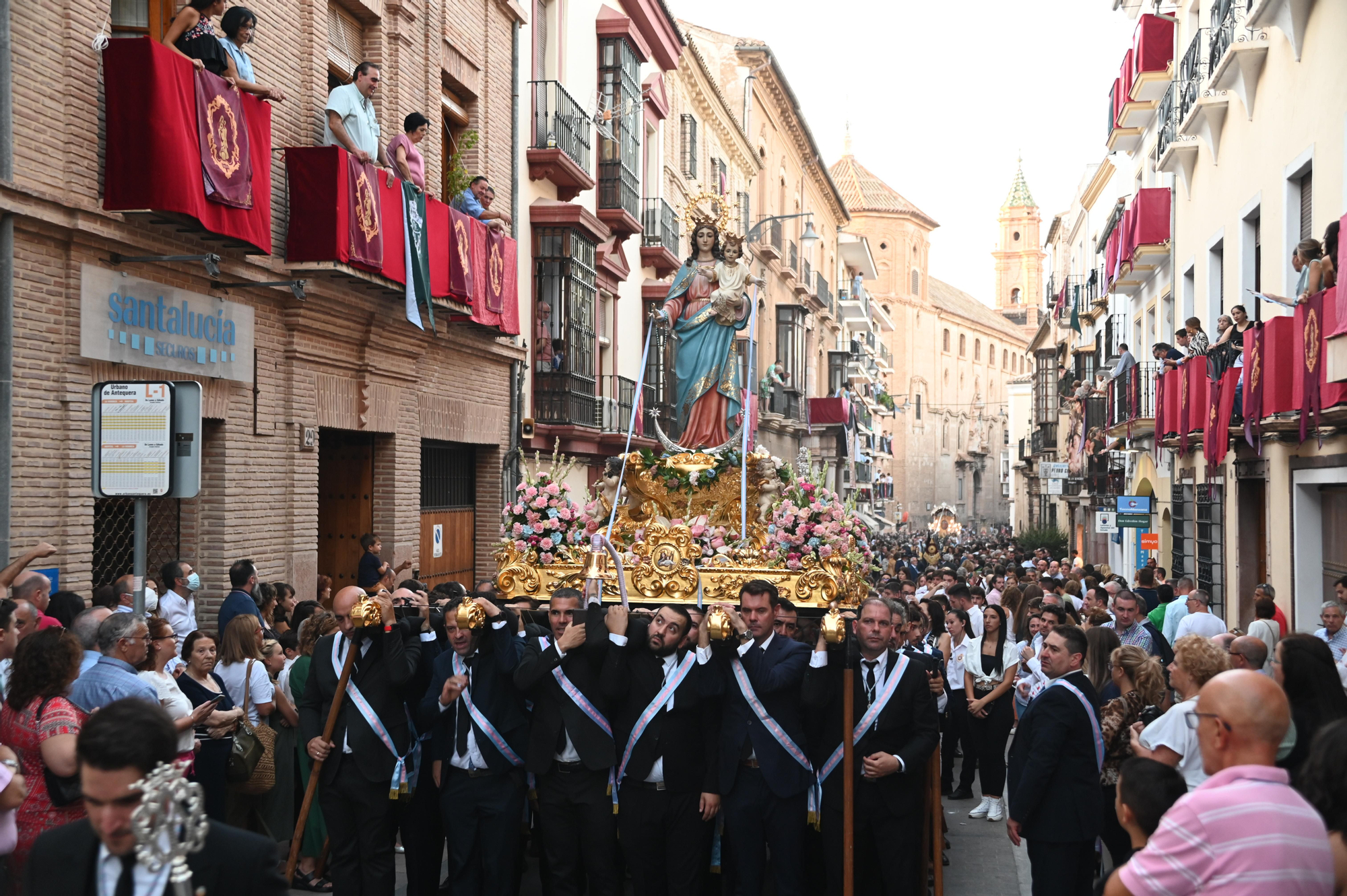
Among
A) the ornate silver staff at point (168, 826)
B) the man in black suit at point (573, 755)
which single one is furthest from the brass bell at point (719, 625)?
the ornate silver staff at point (168, 826)

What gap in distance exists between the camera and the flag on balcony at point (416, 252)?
44.7 ft

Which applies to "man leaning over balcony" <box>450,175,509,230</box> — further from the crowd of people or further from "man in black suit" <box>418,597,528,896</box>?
"man in black suit" <box>418,597,528,896</box>

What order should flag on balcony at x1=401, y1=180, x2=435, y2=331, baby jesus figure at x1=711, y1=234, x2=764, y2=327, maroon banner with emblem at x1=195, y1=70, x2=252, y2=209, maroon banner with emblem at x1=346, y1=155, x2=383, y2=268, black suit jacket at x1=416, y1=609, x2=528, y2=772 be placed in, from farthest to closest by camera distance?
flag on balcony at x1=401, y1=180, x2=435, y2=331, maroon banner with emblem at x1=346, y1=155, x2=383, y2=268, baby jesus figure at x1=711, y1=234, x2=764, y2=327, maroon banner with emblem at x1=195, y1=70, x2=252, y2=209, black suit jacket at x1=416, y1=609, x2=528, y2=772

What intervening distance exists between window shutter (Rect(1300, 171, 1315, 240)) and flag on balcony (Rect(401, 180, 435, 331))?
8958 mm

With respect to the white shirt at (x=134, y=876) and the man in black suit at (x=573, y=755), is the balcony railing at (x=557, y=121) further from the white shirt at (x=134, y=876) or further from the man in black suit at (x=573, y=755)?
the white shirt at (x=134, y=876)

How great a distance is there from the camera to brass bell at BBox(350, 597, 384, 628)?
22.6 feet

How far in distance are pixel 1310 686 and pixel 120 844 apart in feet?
14.9

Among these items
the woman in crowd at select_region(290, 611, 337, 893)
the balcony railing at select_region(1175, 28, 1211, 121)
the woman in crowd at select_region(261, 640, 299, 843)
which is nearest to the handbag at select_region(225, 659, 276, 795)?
the woman in crowd at select_region(261, 640, 299, 843)

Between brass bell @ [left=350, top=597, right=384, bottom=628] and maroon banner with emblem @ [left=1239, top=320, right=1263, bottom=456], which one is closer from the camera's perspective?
brass bell @ [left=350, top=597, right=384, bottom=628]

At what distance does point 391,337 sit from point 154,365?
448 centimetres

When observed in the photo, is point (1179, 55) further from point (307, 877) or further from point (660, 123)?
point (307, 877)

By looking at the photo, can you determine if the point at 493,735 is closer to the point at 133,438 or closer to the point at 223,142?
the point at 133,438

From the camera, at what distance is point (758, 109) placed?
3872 cm

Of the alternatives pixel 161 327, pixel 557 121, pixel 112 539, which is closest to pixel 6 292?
pixel 161 327
